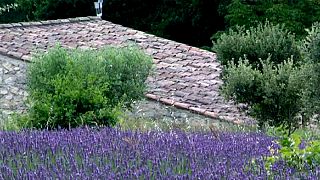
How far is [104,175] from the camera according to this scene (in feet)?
14.7

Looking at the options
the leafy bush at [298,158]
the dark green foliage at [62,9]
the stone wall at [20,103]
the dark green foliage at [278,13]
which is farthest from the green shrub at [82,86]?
the dark green foliage at [62,9]

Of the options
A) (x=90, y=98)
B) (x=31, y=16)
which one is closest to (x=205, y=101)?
(x=90, y=98)

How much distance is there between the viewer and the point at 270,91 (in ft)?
39.3

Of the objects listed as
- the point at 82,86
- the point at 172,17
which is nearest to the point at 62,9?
the point at 172,17

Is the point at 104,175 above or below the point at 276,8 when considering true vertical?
above

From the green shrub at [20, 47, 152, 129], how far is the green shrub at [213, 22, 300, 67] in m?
1.73

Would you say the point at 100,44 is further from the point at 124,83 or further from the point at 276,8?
the point at 276,8

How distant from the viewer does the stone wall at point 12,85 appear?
15039mm

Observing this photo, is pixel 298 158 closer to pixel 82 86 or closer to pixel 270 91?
pixel 82 86

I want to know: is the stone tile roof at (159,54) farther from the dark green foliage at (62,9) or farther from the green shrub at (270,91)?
the dark green foliage at (62,9)

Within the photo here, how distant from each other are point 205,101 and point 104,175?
11.6m

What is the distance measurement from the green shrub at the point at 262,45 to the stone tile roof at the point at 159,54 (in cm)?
135

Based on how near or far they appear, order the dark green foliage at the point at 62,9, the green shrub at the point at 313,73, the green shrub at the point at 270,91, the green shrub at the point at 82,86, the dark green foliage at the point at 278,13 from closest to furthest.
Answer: the green shrub at the point at 82,86
the green shrub at the point at 313,73
the green shrub at the point at 270,91
the dark green foliage at the point at 278,13
the dark green foliage at the point at 62,9

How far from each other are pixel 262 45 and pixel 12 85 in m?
5.39
